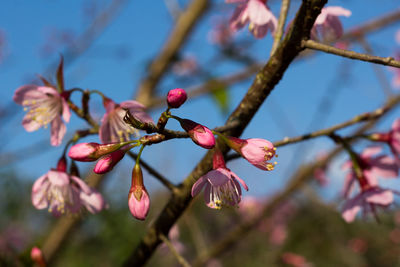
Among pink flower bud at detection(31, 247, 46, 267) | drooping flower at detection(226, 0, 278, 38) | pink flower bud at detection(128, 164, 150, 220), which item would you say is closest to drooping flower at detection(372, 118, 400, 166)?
drooping flower at detection(226, 0, 278, 38)

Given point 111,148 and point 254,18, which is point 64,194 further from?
point 254,18

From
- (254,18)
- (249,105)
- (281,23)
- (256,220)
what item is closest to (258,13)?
(254,18)

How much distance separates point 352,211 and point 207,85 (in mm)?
2206

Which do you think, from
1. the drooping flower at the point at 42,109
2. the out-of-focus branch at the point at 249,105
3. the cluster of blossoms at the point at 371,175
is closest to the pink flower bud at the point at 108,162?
the out-of-focus branch at the point at 249,105

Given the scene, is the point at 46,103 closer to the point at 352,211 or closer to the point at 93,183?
the point at 352,211

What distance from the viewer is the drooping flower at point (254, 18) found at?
41.9 inches

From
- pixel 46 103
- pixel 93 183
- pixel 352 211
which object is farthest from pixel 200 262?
pixel 46 103

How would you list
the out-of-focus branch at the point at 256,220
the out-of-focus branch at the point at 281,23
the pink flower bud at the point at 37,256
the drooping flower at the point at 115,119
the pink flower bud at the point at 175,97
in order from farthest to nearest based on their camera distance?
the out-of-focus branch at the point at 256,220
the pink flower bud at the point at 37,256
the drooping flower at the point at 115,119
the out-of-focus branch at the point at 281,23
the pink flower bud at the point at 175,97

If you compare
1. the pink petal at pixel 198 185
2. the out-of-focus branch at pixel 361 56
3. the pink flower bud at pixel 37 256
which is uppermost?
the out-of-focus branch at pixel 361 56

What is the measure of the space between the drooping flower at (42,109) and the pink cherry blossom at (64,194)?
0.45 ft

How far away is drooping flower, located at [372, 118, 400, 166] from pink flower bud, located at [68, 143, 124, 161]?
0.94 metres

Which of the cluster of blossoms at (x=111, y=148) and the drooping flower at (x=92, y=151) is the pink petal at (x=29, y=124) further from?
the drooping flower at (x=92, y=151)

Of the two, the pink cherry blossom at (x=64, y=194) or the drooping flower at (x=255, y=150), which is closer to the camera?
the drooping flower at (x=255, y=150)

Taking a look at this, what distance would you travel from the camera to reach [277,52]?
0.82 m
